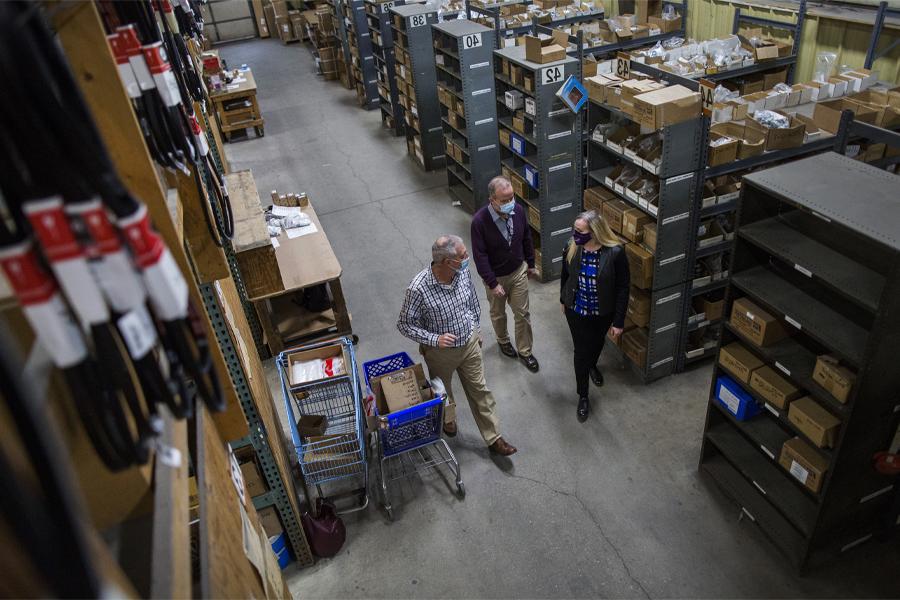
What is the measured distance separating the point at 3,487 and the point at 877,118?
20.4ft

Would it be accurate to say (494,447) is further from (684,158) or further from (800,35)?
(800,35)

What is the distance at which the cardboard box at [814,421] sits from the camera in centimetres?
367

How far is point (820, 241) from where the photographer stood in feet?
12.4

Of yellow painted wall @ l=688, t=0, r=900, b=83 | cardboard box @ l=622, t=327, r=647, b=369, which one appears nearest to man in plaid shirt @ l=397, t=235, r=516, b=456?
cardboard box @ l=622, t=327, r=647, b=369

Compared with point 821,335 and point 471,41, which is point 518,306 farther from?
point 471,41

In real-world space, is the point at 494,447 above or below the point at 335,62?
below

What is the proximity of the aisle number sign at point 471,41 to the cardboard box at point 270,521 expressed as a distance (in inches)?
236

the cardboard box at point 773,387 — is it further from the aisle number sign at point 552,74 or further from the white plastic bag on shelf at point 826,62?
the white plastic bag on shelf at point 826,62

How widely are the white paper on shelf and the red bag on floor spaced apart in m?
3.27

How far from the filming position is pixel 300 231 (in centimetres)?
693

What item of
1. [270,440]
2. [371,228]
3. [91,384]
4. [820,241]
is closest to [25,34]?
[91,384]

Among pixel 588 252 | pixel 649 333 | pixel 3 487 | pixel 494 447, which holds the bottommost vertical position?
pixel 494 447

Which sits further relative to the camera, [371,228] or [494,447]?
[371,228]

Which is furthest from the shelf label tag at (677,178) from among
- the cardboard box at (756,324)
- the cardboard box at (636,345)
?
the cardboard box at (636,345)
